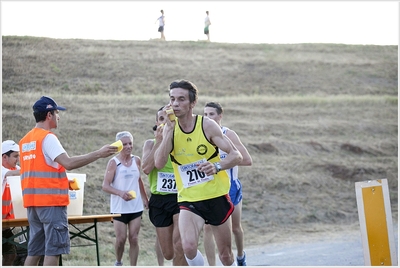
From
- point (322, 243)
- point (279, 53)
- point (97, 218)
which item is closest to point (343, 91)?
point (279, 53)

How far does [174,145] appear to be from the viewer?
7457mm

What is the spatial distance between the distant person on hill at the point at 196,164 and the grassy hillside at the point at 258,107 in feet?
21.0

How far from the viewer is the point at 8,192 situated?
989cm

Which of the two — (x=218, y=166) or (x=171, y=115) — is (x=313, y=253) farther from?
(x=171, y=115)

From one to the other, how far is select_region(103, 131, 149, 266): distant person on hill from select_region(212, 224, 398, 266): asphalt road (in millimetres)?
3009

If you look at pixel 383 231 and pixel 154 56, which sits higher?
pixel 154 56

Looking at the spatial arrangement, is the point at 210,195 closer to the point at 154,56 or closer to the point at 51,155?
the point at 51,155

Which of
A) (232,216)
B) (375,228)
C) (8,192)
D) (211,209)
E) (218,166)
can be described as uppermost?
(218,166)

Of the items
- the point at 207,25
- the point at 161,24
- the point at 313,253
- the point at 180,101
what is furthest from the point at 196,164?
the point at 207,25

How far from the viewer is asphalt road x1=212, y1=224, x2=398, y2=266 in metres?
12.7

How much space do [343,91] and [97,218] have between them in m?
30.5

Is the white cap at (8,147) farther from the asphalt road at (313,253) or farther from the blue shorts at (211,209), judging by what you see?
the asphalt road at (313,253)

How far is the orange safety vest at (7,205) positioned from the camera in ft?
31.6

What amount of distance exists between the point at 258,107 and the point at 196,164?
82.9 ft
